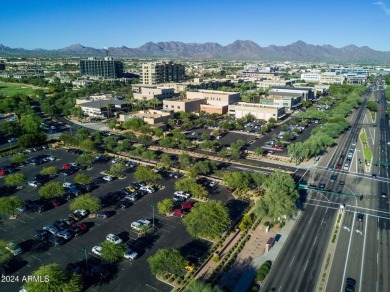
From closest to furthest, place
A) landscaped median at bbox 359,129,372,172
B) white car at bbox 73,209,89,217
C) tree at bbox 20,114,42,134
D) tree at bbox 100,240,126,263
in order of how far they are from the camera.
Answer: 1. tree at bbox 100,240,126,263
2. white car at bbox 73,209,89,217
3. landscaped median at bbox 359,129,372,172
4. tree at bbox 20,114,42,134

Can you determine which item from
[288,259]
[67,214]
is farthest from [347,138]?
[67,214]

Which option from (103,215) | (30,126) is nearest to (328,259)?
(103,215)

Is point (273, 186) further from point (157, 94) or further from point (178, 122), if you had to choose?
point (157, 94)

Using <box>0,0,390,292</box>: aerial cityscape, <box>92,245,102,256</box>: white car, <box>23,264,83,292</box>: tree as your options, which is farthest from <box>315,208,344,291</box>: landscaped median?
<box>92,245,102,256</box>: white car

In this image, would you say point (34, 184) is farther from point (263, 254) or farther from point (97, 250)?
point (263, 254)

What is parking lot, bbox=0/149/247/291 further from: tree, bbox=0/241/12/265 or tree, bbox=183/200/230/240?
tree, bbox=183/200/230/240
